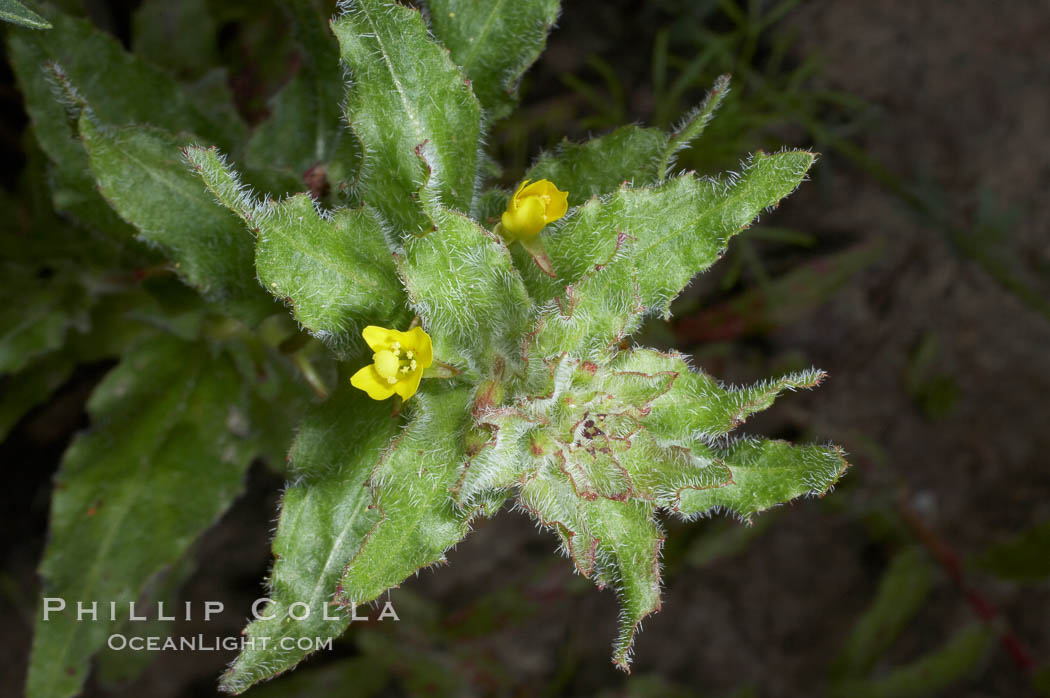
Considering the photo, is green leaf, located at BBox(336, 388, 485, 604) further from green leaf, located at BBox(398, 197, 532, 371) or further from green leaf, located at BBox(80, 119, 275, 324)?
green leaf, located at BBox(80, 119, 275, 324)

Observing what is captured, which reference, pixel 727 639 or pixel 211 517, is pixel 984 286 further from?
pixel 211 517

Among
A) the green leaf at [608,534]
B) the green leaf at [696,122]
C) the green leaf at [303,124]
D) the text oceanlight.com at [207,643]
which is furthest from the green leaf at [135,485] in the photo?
the green leaf at [696,122]

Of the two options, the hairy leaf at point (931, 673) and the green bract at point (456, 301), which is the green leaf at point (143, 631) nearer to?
the green bract at point (456, 301)

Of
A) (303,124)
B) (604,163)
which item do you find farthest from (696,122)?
(303,124)

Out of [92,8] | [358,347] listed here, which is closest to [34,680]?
[358,347]

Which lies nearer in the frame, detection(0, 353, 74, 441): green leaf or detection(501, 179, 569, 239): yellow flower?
detection(501, 179, 569, 239): yellow flower

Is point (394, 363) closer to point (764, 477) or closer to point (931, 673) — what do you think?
point (764, 477)

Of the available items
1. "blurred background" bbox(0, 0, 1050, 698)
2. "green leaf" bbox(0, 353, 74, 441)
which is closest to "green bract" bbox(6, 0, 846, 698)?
"green leaf" bbox(0, 353, 74, 441)
